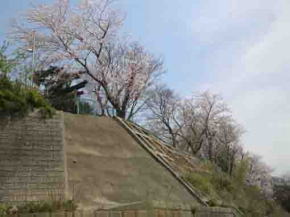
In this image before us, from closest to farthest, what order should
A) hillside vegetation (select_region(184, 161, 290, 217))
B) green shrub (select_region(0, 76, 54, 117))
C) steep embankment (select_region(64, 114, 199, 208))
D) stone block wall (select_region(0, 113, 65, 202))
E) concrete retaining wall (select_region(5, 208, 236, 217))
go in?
1. concrete retaining wall (select_region(5, 208, 236, 217))
2. stone block wall (select_region(0, 113, 65, 202))
3. green shrub (select_region(0, 76, 54, 117))
4. steep embankment (select_region(64, 114, 199, 208))
5. hillside vegetation (select_region(184, 161, 290, 217))

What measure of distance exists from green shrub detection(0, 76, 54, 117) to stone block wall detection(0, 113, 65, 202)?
243 mm

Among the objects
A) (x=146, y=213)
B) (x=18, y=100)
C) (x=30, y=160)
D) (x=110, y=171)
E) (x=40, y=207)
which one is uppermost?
(x=18, y=100)

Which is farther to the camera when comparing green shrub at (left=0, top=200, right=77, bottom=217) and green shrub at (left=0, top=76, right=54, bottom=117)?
green shrub at (left=0, top=76, right=54, bottom=117)

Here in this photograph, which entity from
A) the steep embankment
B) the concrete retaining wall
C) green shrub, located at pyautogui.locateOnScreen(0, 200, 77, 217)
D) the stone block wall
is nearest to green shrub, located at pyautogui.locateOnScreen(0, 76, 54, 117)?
the stone block wall

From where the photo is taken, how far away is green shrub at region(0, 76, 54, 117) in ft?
45.2

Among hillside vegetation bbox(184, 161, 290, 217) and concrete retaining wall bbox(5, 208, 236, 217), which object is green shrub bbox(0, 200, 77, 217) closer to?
concrete retaining wall bbox(5, 208, 236, 217)

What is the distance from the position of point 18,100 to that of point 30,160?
1916 millimetres

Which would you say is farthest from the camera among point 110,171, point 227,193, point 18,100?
point 227,193

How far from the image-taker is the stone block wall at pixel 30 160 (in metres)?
12.8

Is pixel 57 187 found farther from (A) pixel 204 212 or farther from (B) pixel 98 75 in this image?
(B) pixel 98 75

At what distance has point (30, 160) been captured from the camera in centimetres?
1350

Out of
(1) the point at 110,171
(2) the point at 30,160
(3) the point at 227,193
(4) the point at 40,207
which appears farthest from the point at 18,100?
(3) the point at 227,193

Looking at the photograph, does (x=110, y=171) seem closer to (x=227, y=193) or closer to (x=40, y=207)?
(x=40, y=207)

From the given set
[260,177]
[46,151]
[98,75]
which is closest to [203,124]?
[260,177]
